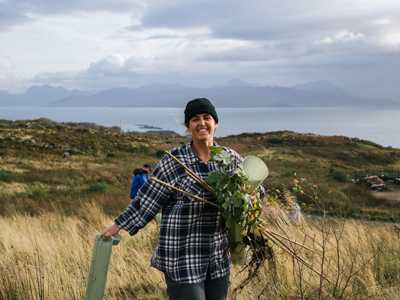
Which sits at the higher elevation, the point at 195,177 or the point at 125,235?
the point at 195,177

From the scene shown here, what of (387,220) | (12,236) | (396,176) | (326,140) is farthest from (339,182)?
(12,236)

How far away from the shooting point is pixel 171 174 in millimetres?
2771

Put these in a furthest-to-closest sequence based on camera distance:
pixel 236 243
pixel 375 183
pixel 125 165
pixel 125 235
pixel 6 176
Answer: pixel 125 165 < pixel 375 183 < pixel 6 176 < pixel 125 235 < pixel 236 243

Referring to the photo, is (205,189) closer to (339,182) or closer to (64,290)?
(64,290)

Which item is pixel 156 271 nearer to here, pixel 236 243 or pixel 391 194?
pixel 236 243

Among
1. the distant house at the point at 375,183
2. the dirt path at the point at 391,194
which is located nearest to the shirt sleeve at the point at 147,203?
the dirt path at the point at 391,194

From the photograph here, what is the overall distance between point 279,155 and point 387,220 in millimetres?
22669

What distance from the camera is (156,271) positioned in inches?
182

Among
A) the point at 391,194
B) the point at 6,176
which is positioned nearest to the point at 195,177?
the point at 6,176

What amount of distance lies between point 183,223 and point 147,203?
0.77ft

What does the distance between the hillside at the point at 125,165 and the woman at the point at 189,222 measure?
374 inches

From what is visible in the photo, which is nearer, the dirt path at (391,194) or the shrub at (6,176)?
the shrub at (6,176)

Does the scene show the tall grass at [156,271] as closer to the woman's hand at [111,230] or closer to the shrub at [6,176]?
the woman's hand at [111,230]

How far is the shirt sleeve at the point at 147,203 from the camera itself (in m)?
2.76
